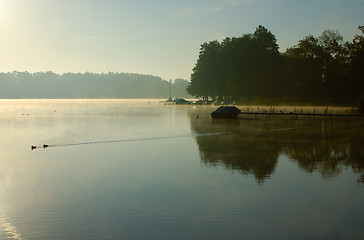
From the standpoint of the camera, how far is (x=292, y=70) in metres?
116

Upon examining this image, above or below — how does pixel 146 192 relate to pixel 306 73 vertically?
below

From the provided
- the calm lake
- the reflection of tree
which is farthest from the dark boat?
the calm lake

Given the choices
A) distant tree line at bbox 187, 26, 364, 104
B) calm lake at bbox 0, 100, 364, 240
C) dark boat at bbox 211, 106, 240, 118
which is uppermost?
distant tree line at bbox 187, 26, 364, 104

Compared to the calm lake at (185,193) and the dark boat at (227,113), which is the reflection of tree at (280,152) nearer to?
the calm lake at (185,193)

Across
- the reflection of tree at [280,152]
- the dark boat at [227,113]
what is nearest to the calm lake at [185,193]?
the reflection of tree at [280,152]

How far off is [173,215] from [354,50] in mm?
95369

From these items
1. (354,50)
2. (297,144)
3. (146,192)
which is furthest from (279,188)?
(354,50)

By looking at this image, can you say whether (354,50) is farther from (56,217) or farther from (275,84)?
(56,217)

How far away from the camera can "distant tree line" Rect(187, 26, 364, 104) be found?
101m

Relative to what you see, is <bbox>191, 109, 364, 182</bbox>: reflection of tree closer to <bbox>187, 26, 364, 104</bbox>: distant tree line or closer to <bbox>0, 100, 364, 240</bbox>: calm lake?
<bbox>0, 100, 364, 240</bbox>: calm lake

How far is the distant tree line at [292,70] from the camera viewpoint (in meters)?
101

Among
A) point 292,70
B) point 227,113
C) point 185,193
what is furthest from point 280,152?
point 292,70

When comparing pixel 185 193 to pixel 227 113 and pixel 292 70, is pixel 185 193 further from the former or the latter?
pixel 292 70

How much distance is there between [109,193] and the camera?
585 inches
